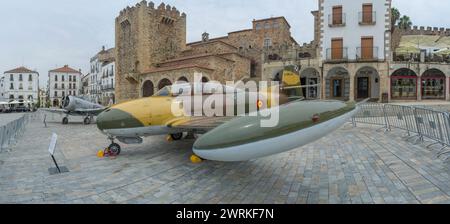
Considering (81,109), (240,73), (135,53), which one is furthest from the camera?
(135,53)

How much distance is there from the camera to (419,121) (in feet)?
A: 24.1

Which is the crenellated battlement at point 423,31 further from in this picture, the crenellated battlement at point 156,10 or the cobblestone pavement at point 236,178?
the cobblestone pavement at point 236,178

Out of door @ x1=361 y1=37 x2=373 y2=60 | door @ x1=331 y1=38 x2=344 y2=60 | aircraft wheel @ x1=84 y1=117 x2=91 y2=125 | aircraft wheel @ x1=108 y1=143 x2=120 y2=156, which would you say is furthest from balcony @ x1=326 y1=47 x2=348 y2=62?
aircraft wheel @ x1=108 y1=143 x2=120 y2=156

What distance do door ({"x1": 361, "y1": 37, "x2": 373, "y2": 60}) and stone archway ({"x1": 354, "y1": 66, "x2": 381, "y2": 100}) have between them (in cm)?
145

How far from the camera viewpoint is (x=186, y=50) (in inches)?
1529

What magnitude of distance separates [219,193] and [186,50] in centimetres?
3668

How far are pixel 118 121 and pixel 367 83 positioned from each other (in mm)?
24133

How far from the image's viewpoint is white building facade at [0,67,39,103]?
76688mm

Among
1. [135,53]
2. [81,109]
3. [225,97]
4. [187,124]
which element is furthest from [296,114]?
[135,53]

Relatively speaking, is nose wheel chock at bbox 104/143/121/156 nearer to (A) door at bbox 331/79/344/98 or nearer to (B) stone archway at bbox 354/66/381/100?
(A) door at bbox 331/79/344/98

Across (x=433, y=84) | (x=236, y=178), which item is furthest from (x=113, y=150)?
(x=433, y=84)

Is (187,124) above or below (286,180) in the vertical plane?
above

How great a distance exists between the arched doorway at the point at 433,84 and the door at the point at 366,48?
576 cm
